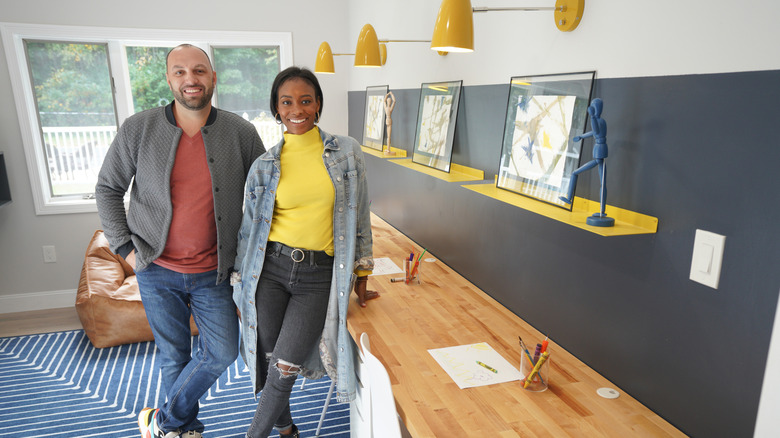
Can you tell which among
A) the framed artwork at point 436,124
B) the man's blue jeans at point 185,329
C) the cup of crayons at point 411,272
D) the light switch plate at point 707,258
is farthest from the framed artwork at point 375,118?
the light switch plate at point 707,258

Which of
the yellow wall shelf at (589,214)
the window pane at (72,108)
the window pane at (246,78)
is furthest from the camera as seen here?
the window pane at (246,78)

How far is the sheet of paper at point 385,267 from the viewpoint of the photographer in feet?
8.17

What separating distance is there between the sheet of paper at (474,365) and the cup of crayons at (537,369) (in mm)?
47

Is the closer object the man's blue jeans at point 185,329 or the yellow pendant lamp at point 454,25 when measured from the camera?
the yellow pendant lamp at point 454,25

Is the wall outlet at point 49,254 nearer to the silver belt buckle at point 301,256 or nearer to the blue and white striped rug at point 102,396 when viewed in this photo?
the blue and white striped rug at point 102,396

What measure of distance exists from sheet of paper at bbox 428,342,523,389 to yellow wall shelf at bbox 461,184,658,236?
516 millimetres

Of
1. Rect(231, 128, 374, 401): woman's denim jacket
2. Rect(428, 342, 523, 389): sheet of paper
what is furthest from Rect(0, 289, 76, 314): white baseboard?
Rect(428, 342, 523, 389): sheet of paper

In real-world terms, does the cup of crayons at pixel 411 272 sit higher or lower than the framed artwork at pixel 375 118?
lower

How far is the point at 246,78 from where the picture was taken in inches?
178

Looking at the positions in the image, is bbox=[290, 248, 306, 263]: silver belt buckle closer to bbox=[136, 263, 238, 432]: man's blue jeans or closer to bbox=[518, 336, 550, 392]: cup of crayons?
bbox=[136, 263, 238, 432]: man's blue jeans

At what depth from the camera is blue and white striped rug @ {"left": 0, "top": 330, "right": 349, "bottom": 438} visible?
8.54 feet

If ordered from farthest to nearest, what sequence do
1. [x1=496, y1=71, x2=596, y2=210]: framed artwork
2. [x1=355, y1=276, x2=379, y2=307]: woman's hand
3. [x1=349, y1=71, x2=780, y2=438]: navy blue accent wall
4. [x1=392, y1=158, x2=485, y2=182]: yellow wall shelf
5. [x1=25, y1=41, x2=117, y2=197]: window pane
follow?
[x1=25, y1=41, x2=117, y2=197]: window pane
[x1=392, y1=158, x2=485, y2=182]: yellow wall shelf
[x1=355, y1=276, x2=379, y2=307]: woman's hand
[x1=496, y1=71, x2=596, y2=210]: framed artwork
[x1=349, y1=71, x2=780, y2=438]: navy blue accent wall

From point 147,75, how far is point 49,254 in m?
1.79

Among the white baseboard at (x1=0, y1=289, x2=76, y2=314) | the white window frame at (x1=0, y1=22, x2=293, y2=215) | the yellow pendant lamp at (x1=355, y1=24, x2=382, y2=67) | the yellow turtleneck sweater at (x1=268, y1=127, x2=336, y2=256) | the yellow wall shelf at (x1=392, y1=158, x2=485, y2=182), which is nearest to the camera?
the yellow turtleneck sweater at (x1=268, y1=127, x2=336, y2=256)
